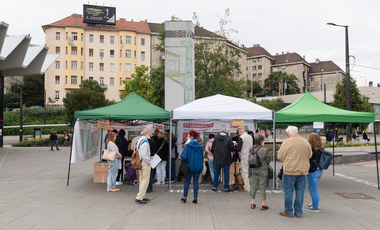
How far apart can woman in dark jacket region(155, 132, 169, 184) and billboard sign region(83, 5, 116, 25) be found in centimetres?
6865

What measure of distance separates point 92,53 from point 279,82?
5375 cm

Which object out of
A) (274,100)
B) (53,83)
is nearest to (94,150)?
(274,100)

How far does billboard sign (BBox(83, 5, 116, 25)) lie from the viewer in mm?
71375

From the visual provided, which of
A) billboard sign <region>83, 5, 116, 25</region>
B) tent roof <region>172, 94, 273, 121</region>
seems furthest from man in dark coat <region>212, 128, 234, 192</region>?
billboard sign <region>83, 5, 116, 25</region>

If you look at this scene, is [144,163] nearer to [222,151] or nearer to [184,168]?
[184,168]

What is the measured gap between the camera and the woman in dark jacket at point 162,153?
10055 mm

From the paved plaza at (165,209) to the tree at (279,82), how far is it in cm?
8639

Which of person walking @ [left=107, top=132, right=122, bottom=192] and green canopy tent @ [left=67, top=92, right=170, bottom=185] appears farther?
green canopy tent @ [left=67, top=92, right=170, bottom=185]

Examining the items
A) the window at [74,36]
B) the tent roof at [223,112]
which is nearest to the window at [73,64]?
the window at [74,36]

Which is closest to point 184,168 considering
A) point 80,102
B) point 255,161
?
point 255,161

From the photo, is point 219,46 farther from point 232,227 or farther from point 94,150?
point 232,227

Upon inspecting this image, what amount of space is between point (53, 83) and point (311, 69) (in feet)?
283

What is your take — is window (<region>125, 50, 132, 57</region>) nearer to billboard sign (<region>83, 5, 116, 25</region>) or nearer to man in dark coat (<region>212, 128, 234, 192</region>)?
billboard sign (<region>83, 5, 116, 25</region>)

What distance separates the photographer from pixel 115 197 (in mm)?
8438
